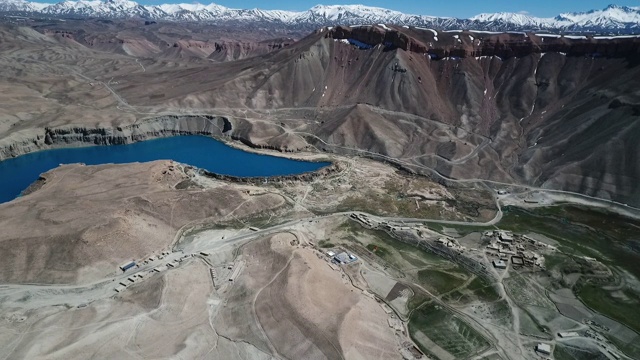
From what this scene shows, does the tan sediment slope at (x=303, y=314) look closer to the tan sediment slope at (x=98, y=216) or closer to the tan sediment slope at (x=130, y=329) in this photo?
the tan sediment slope at (x=130, y=329)

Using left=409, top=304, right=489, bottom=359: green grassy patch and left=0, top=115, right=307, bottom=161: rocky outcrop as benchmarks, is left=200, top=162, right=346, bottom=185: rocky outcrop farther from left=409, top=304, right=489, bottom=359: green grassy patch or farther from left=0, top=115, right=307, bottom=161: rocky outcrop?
left=409, top=304, right=489, bottom=359: green grassy patch

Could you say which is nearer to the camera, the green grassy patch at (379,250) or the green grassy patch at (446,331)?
the green grassy patch at (446,331)

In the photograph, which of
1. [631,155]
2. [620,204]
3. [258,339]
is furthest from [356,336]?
[631,155]

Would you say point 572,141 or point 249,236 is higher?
point 572,141

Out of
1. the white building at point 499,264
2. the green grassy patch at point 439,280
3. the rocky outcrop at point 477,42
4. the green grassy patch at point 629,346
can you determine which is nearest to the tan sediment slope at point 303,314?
the green grassy patch at point 439,280

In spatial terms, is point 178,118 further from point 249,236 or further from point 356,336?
point 356,336
